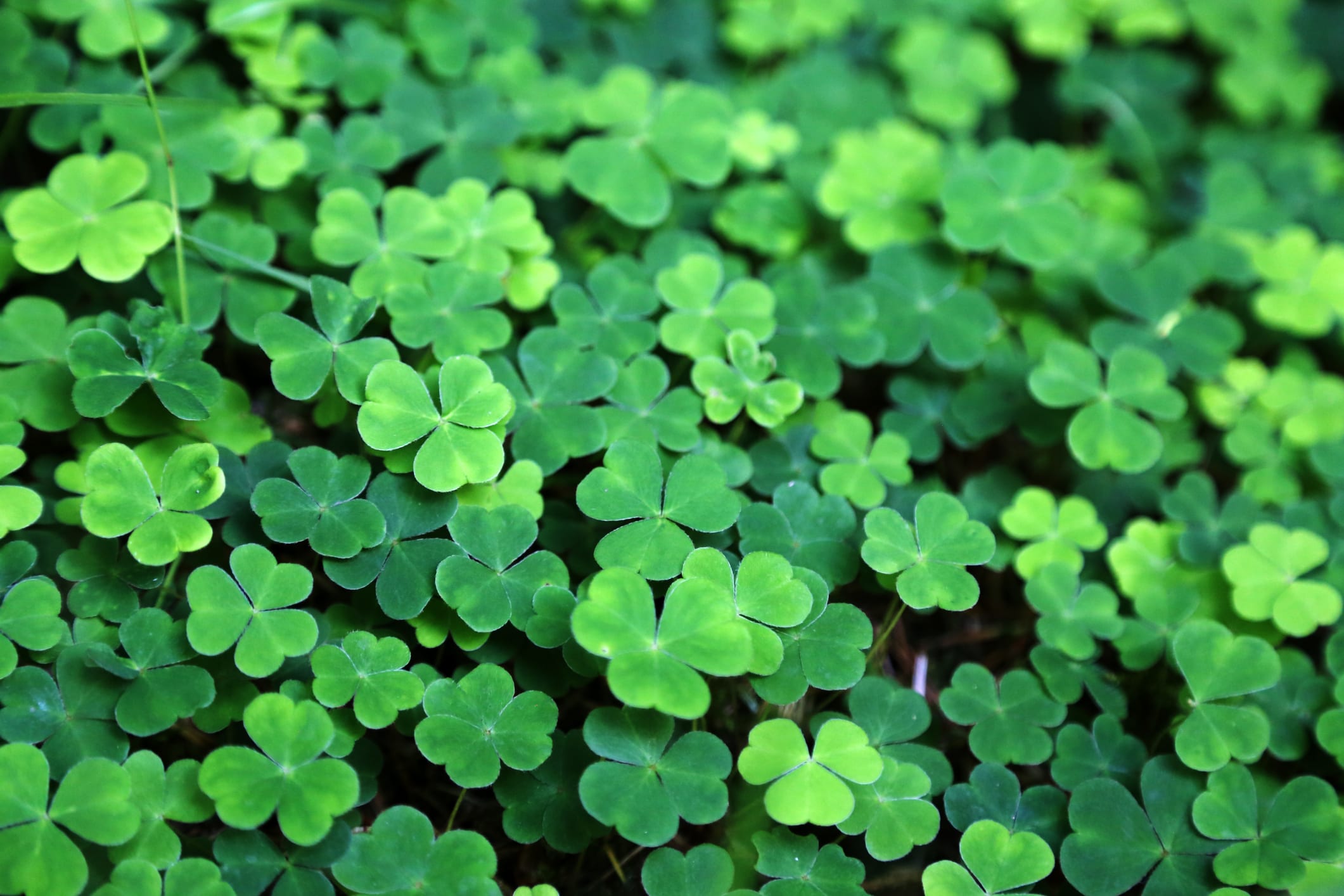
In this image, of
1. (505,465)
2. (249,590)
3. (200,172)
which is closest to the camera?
(249,590)

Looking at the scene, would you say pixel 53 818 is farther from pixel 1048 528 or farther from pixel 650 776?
pixel 1048 528

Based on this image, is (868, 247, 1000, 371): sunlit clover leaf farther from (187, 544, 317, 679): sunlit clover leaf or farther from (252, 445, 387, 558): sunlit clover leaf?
(187, 544, 317, 679): sunlit clover leaf

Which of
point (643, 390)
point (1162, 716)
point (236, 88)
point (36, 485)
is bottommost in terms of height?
point (1162, 716)

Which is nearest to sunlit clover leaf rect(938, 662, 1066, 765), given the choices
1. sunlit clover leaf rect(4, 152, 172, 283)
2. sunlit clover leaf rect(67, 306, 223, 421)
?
sunlit clover leaf rect(67, 306, 223, 421)

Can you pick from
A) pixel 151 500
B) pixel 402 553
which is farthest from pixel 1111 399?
pixel 151 500

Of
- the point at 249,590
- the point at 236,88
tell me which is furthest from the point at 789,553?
the point at 236,88

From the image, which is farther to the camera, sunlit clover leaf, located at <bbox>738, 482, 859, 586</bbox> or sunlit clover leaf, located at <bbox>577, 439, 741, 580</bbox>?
sunlit clover leaf, located at <bbox>738, 482, 859, 586</bbox>

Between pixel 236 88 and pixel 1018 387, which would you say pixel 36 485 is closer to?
pixel 236 88
